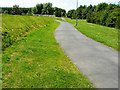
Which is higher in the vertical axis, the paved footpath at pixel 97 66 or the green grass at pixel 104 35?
the paved footpath at pixel 97 66

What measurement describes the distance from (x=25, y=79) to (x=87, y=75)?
3.07 meters

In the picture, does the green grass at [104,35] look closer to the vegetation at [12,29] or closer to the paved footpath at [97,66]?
the paved footpath at [97,66]

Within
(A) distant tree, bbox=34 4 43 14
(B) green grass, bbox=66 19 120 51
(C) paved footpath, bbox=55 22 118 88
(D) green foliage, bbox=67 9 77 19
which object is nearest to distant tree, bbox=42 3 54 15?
(A) distant tree, bbox=34 4 43 14

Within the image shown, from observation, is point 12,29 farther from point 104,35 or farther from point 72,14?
point 72,14

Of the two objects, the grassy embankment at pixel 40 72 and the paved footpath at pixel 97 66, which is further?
the paved footpath at pixel 97 66

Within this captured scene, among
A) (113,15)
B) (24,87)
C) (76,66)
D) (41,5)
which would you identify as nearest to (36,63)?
(76,66)

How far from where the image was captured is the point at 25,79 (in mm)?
11008

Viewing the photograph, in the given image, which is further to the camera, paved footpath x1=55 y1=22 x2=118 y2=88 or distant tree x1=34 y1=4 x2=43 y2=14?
distant tree x1=34 y1=4 x2=43 y2=14

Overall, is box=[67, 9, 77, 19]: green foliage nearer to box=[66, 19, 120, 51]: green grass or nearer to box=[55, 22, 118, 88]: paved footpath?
box=[66, 19, 120, 51]: green grass

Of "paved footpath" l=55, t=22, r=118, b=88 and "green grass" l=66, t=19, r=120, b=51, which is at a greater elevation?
"paved footpath" l=55, t=22, r=118, b=88

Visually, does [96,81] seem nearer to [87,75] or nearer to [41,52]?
[87,75]

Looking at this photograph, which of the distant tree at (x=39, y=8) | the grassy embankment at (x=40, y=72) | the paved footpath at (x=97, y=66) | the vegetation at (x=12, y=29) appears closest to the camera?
the grassy embankment at (x=40, y=72)

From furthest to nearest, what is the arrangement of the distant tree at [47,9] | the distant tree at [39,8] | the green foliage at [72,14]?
the distant tree at [39,8] < the distant tree at [47,9] < the green foliage at [72,14]

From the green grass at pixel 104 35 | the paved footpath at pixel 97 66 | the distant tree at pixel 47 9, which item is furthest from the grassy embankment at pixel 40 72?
the distant tree at pixel 47 9
